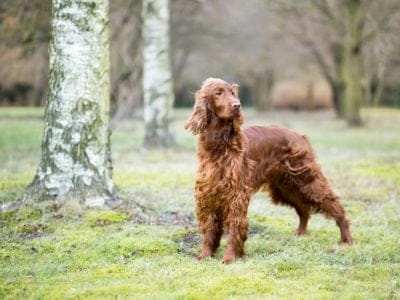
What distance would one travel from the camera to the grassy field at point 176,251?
4.99m

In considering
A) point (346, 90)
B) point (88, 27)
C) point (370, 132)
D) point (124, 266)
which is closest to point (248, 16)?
point (346, 90)

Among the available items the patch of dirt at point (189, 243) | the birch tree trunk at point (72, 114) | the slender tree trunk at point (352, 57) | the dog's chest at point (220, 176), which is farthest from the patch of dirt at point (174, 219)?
the slender tree trunk at point (352, 57)

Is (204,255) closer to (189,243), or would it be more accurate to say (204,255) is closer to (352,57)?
(189,243)

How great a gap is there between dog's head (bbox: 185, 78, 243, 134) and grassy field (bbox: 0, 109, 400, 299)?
1.20 metres

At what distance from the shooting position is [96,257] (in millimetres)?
5945

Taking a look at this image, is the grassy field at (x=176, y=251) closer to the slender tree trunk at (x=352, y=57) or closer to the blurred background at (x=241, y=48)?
the blurred background at (x=241, y=48)

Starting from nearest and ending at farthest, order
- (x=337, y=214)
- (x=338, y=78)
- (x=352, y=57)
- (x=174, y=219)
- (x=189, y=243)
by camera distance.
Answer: (x=189, y=243)
(x=337, y=214)
(x=174, y=219)
(x=352, y=57)
(x=338, y=78)

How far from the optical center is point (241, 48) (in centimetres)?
3444

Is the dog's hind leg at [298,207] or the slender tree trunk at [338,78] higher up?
the slender tree trunk at [338,78]

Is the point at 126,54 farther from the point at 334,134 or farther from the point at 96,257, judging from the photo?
the point at 96,257

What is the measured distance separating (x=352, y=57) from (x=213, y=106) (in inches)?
810

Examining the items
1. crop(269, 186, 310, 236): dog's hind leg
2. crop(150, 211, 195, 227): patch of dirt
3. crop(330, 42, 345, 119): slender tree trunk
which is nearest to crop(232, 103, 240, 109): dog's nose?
crop(269, 186, 310, 236): dog's hind leg

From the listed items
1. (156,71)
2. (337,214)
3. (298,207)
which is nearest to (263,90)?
(156,71)

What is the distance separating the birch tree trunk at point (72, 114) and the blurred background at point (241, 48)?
364 inches
